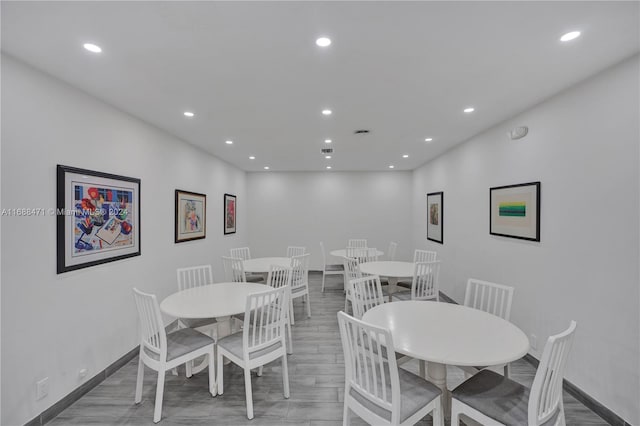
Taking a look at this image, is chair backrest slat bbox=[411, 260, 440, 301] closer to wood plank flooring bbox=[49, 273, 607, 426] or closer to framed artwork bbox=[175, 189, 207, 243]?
wood plank flooring bbox=[49, 273, 607, 426]

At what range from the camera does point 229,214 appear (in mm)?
5723

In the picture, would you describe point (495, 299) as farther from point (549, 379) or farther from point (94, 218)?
point (94, 218)

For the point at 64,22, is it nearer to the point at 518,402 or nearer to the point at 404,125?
the point at 404,125

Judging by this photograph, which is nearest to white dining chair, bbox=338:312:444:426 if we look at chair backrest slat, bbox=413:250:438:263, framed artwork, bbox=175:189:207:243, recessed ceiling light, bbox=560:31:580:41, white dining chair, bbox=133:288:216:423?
white dining chair, bbox=133:288:216:423

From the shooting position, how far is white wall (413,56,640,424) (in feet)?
6.31

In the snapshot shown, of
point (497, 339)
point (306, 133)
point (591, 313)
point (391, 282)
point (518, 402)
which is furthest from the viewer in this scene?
point (391, 282)

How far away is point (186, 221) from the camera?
13.3ft

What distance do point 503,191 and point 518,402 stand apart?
234 cm

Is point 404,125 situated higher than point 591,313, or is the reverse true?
point 404,125

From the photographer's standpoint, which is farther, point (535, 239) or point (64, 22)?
point (535, 239)

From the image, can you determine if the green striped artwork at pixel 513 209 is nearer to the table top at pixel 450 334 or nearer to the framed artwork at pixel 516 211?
the framed artwork at pixel 516 211

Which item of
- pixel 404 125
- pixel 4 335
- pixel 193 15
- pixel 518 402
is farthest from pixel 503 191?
pixel 4 335

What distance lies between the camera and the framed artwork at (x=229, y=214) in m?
5.54

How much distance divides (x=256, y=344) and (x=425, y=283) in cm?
228
